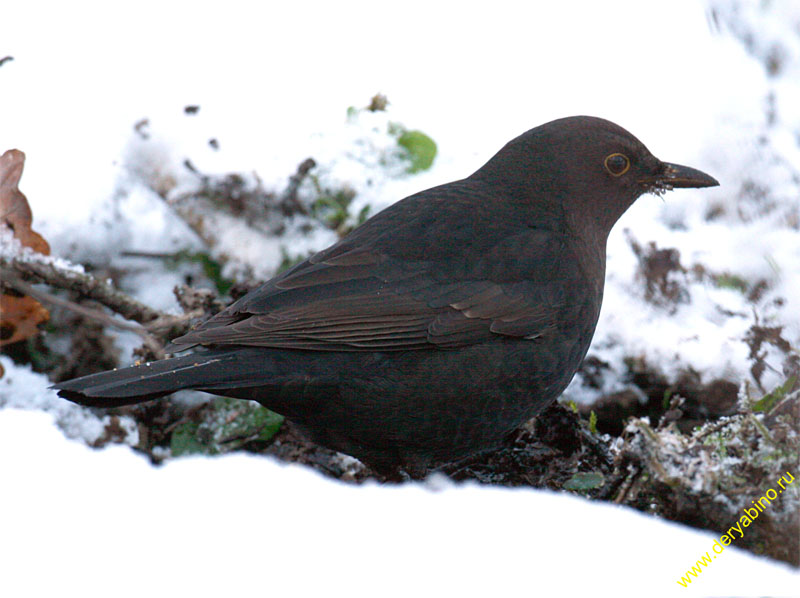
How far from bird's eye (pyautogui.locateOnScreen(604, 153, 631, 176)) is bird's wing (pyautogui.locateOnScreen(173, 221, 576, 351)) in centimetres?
47

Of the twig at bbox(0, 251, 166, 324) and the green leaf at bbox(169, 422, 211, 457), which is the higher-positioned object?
the twig at bbox(0, 251, 166, 324)

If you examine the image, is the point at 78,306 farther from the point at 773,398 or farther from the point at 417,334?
the point at 773,398

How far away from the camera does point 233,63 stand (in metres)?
5.06

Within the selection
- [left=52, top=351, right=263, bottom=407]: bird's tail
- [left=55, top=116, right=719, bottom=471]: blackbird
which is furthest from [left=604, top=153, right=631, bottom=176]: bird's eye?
[left=52, top=351, right=263, bottom=407]: bird's tail

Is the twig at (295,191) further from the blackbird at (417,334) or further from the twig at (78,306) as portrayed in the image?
the blackbird at (417,334)

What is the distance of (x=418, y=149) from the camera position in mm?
4551

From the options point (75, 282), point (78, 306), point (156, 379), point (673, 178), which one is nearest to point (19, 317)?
point (75, 282)

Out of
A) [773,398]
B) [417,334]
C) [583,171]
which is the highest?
[583,171]

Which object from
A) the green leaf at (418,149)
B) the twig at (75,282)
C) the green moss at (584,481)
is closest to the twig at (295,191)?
the green leaf at (418,149)

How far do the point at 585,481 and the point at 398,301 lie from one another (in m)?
0.94

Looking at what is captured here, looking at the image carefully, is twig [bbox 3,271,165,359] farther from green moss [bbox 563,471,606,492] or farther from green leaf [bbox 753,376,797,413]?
green leaf [bbox 753,376,797,413]

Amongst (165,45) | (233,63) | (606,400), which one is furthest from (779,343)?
(165,45)

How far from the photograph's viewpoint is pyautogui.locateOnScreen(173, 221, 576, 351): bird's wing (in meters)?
2.81

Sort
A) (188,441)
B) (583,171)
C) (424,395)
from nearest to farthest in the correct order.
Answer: (424,395)
(583,171)
(188,441)
